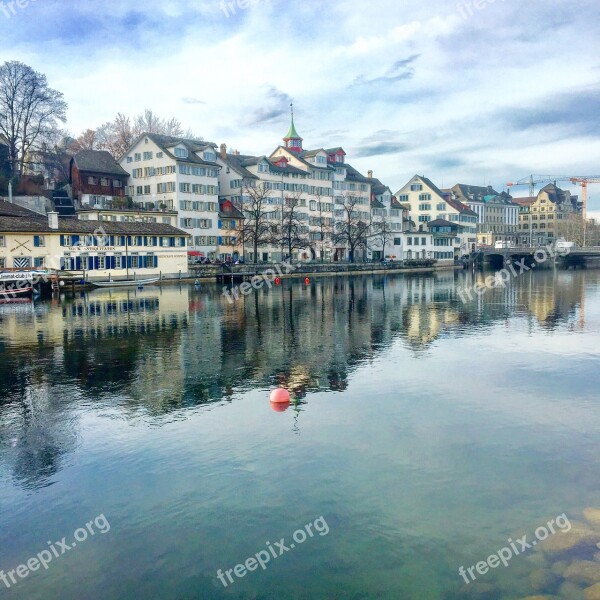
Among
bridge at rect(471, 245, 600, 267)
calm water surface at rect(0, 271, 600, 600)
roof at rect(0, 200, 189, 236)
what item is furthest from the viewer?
bridge at rect(471, 245, 600, 267)

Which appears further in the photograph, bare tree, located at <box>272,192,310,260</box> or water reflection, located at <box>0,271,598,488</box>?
bare tree, located at <box>272,192,310,260</box>

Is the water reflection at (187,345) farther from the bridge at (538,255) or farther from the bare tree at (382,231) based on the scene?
the bridge at (538,255)

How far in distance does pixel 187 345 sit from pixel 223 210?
68040mm

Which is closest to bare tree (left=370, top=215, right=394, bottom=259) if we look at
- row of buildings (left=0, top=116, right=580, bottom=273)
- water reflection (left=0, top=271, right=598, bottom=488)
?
row of buildings (left=0, top=116, right=580, bottom=273)

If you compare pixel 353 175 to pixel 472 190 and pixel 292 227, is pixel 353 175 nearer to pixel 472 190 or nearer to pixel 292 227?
pixel 292 227

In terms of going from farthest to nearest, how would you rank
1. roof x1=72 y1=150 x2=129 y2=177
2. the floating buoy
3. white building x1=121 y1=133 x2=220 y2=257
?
white building x1=121 y1=133 x2=220 y2=257 < roof x1=72 y1=150 x2=129 y2=177 < the floating buoy

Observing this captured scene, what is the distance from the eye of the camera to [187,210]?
289 ft

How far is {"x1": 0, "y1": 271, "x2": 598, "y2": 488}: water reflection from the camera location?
64.3 feet

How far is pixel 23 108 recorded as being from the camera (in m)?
82.9

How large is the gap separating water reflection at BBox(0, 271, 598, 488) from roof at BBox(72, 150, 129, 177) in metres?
34.2

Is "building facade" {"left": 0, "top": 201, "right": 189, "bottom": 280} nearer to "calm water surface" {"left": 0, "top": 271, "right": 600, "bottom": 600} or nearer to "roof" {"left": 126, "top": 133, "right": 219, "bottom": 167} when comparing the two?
"roof" {"left": 126, "top": 133, "right": 219, "bottom": 167}

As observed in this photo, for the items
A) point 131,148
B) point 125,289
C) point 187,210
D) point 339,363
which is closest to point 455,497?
point 339,363

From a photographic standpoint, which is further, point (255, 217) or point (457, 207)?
point (457, 207)

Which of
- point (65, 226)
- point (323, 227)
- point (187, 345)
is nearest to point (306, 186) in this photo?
point (323, 227)
